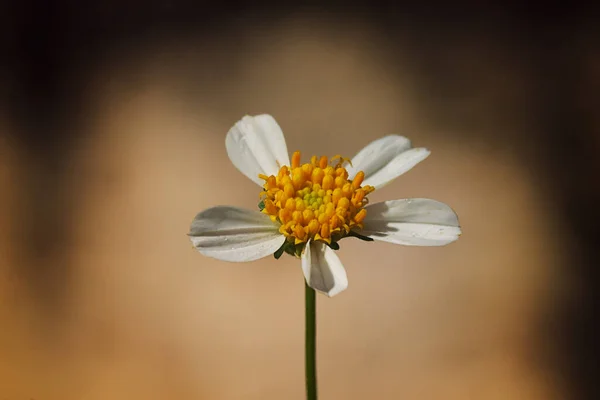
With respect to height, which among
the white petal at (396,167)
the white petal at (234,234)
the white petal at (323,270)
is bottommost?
the white petal at (323,270)

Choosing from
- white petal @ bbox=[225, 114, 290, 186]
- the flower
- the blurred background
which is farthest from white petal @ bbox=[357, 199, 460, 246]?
the blurred background

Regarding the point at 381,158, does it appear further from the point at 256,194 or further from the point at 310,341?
the point at 256,194

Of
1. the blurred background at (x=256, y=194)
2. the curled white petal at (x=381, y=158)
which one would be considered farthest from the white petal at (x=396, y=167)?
the blurred background at (x=256, y=194)

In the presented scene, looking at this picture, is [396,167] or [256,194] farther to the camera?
[256,194]

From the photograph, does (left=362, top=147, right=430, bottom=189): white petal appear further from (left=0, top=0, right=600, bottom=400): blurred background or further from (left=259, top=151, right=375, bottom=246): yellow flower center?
(left=0, top=0, right=600, bottom=400): blurred background

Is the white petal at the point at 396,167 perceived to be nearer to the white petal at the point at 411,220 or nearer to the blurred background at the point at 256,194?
the white petal at the point at 411,220

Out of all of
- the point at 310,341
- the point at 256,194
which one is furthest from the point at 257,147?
the point at 256,194
